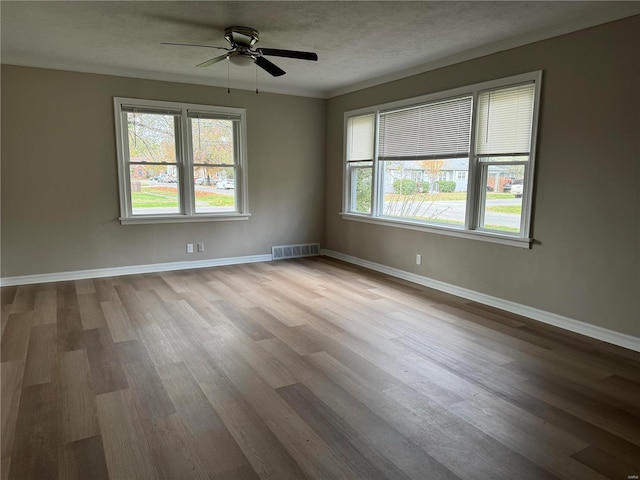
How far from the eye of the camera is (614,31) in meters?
3.27

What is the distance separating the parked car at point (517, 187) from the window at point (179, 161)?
3.84 metres

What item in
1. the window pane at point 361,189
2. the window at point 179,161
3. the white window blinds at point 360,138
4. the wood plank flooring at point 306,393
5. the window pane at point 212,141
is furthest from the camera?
the window pane at point 361,189

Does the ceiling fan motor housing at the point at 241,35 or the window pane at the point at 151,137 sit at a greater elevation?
the ceiling fan motor housing at the point at 241,35

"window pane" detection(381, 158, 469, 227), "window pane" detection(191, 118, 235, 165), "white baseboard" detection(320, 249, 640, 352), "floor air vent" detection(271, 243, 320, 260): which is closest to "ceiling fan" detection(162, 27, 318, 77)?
"window pane" detection(191, 118, 235, 165)

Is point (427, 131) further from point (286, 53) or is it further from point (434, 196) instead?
point (286, 53)

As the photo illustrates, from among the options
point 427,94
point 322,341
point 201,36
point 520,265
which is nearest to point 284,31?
point 201,36

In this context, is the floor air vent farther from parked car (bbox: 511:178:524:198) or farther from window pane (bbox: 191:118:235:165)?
parked car (bbox: 511:178:524:198)

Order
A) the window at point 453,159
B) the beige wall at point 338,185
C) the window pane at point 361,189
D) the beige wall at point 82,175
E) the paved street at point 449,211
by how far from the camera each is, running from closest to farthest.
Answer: the beige wall at point 338,185, the window at point 453,159, the paved street at point 449,211, the beige wall at point 82,175, the window pane at point 361,189

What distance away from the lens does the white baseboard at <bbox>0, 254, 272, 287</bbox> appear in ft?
16.8

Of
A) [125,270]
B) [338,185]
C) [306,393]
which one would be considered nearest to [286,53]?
[306,393]

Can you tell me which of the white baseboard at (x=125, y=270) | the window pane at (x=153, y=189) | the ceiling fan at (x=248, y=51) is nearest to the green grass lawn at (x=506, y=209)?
the ceiling fan at (x=248, y=51)

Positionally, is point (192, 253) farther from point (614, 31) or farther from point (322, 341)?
point (614, 31)

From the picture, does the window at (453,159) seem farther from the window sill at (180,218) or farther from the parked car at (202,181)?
the parked car at (202,181)

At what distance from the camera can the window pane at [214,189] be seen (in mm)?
6035
